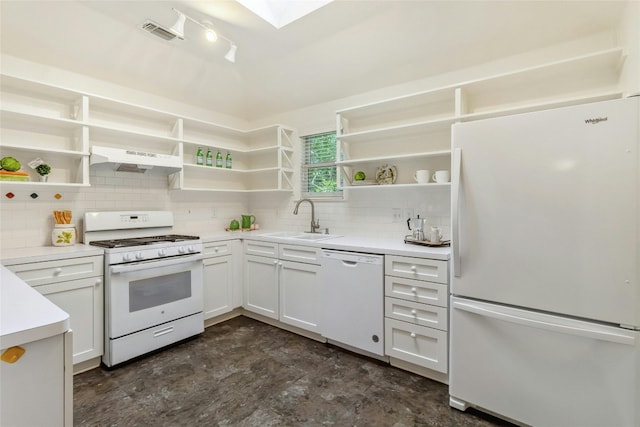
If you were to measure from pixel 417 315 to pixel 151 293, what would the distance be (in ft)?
7.30

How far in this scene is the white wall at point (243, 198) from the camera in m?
2.49

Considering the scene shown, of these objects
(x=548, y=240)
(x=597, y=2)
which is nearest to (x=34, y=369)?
(x=548, y=240)

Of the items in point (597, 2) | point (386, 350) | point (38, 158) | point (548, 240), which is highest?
point (597, 2)

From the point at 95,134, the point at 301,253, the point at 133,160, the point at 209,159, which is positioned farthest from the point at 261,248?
the point at 95,134

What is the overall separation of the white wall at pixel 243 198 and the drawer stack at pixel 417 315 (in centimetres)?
71

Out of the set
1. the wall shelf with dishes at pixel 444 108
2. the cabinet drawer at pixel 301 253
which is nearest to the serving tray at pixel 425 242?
the wall shelf with dishes at pixel 444 108

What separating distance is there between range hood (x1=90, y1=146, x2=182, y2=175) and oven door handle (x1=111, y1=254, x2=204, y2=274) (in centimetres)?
91

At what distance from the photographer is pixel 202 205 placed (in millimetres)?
3893

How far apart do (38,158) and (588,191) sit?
3892 mm

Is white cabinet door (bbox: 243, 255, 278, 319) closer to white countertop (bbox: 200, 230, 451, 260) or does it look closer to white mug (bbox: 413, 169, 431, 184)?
white countertop (bbox: 200, 230, 451, 260)

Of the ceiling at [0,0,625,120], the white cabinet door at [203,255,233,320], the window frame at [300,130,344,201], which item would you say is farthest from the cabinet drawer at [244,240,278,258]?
the ceiling at [0,0,625,120]

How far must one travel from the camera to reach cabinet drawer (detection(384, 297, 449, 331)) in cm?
221

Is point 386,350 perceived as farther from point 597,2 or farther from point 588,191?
point 597,2

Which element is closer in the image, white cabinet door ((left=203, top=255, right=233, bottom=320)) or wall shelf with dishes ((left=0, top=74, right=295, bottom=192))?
wall shelf with dishes ((left=0, top=74, right=295, bottom=192))
